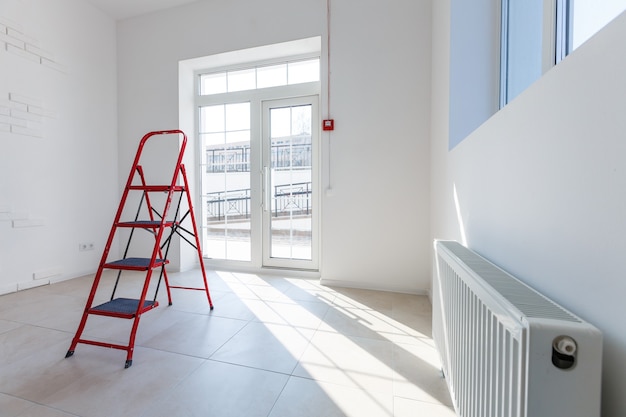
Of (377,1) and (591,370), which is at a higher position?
(377,1)

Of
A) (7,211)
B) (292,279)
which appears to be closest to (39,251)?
(7,211)

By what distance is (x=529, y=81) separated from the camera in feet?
4.60

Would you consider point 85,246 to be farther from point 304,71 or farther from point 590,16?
point 590,16

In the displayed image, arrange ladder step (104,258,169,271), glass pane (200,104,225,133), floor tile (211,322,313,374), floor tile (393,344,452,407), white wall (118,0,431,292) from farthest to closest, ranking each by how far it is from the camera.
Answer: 1. glass pane (200,104,225,133)
2. white wall (118,0,431,292)
3. ladder step (104,258,169,271)
4. floor tile (211,322,313,374)
5. floor tile (393,344,452,407)

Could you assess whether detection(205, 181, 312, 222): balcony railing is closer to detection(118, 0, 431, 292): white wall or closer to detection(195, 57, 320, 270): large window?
detection(195, 57, 320, 270): large window

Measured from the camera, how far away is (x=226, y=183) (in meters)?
3.78

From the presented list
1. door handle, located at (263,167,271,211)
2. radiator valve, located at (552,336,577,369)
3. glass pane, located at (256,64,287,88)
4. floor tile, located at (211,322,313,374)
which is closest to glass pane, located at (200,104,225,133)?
glass pane, located at (256,64,287,88)

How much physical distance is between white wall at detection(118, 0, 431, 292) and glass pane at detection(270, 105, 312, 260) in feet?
1.32

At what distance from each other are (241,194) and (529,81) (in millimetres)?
3136

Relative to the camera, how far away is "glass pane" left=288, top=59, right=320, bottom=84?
3.36 m

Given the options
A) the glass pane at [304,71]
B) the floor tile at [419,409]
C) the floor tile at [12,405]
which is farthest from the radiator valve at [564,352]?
the glass pane at [304,71]

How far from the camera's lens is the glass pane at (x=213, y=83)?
12.4ft

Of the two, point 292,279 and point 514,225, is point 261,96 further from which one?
point 514,225

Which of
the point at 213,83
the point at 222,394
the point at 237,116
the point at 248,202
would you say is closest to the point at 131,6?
the point at 213,83
